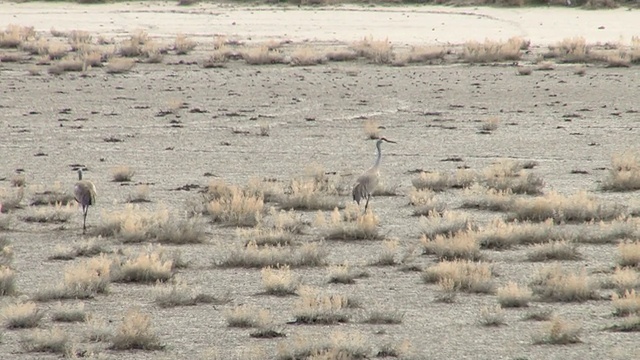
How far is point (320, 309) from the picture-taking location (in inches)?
514

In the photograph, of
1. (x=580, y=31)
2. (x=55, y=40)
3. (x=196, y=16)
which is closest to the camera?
(x=55, y=40)

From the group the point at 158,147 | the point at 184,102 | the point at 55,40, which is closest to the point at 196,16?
the point at 55,40

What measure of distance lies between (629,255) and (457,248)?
1.99 metres

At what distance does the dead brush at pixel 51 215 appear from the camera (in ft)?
63.0

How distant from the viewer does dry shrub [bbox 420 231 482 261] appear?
16094mm

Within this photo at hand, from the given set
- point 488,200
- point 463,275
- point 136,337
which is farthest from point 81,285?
point 488,200

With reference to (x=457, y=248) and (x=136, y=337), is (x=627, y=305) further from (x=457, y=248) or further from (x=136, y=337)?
(x=136, y=337)

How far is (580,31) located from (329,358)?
169 ft

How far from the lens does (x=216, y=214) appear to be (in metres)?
19.3

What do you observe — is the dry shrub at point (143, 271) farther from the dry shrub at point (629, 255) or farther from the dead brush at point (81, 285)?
the dry shrub at point (629, 255)

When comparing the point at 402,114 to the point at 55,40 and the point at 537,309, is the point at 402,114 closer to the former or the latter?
the point at 537,309

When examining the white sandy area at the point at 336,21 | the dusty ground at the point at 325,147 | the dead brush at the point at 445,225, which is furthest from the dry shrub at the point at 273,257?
the white sandy area at the point at 336,21

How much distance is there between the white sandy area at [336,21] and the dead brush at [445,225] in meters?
37.8

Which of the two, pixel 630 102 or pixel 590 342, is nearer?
pixel 590 342
